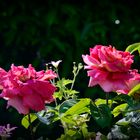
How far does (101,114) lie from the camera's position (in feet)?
5.13

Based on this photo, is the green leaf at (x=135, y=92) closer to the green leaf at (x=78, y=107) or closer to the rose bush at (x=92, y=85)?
the rose bush at (x=92, y=85)

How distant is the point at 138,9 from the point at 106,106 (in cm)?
236

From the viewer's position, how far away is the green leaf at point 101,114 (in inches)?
60.7

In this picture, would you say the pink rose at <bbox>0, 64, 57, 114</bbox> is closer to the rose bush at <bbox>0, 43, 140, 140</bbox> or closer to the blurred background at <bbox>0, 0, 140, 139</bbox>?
the rose bush at <bbox>0, 43, 140, 140</bbox>

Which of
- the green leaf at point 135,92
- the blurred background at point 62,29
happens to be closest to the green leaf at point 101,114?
the green leaf at point 135,92

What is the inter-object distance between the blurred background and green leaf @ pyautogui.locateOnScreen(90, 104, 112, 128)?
6.81 feet

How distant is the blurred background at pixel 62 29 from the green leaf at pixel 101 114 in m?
2.07

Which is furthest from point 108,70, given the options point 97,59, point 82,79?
point 82,79

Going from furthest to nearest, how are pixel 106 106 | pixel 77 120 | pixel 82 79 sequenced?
1. pixel 82 79
2. pixel 77 120
3. pixel 106 106

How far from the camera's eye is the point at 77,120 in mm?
1706

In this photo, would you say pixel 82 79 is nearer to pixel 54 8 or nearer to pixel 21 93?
pixel 54 8

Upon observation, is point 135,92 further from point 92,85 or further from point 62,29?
point 62,29

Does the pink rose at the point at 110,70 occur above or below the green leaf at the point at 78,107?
above

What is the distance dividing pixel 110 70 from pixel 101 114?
0.43 ft
